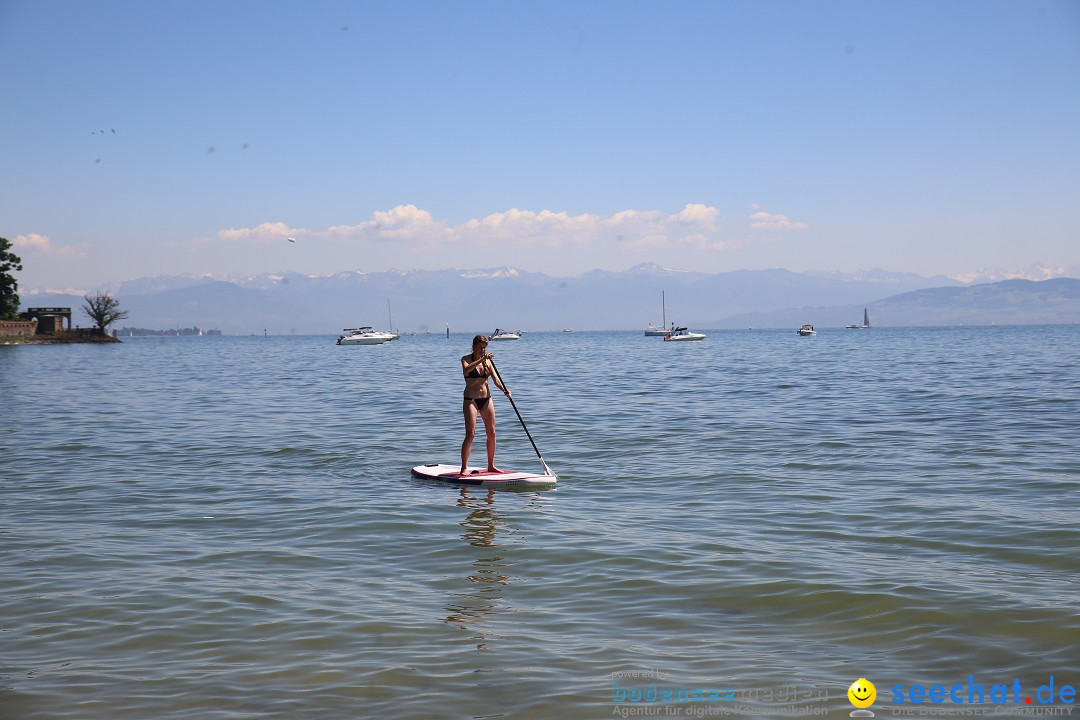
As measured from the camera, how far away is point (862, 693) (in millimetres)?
5797

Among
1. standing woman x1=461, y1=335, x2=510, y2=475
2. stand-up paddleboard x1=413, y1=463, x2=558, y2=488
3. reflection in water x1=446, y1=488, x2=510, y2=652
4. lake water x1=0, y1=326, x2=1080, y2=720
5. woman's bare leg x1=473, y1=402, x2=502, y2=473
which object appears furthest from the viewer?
woman's bare leg x1=473, y1=402, x2=502, y2=473

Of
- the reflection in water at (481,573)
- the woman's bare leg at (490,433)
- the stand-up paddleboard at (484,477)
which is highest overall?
the woman's bare leg at (490,433)

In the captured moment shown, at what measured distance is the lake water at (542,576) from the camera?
6.07m

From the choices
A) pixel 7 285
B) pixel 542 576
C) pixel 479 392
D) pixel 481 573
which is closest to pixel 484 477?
pixel 479 392

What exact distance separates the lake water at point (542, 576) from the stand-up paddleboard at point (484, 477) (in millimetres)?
333

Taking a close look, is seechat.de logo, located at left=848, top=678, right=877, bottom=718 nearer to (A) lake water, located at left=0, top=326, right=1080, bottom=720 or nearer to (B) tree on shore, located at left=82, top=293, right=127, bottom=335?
(A) lake water, located at left=0, top=326, right=1080, bottom=720

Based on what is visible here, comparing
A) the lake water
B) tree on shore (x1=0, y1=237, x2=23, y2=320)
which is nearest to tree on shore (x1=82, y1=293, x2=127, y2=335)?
tree on shore (x1=0, y1=237, x2=23, y2=320)

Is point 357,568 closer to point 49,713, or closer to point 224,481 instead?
point 49,713

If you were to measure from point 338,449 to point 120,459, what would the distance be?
429 centimetres

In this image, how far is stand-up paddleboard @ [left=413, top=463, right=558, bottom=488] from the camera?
1388cm

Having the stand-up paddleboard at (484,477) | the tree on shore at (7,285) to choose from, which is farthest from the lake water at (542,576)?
the tree on shore at (7,285)

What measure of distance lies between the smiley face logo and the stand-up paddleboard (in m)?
8.14

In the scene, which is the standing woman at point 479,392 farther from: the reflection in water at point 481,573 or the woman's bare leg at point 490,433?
the reflection in water at point 481,573

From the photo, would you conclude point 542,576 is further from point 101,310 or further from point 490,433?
point 101,310
